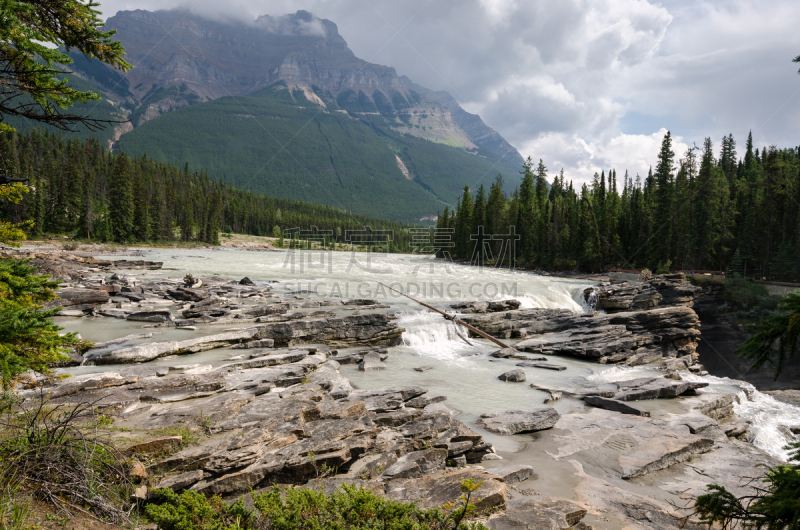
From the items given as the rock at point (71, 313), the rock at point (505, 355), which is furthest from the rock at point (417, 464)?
the rock at point (71, 313)

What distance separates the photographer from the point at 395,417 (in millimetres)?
9367

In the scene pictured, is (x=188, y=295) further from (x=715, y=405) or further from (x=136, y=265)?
(x=715, y=405)

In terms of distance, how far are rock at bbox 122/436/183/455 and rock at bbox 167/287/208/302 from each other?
19.8 meters

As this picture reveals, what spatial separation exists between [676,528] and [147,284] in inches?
1271

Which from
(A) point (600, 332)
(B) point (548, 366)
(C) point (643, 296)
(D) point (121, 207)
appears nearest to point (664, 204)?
(C) point (643, 296)

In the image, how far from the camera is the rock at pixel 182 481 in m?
5.48

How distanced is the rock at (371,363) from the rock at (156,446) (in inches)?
371

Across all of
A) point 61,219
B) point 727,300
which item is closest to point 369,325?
point 727,300

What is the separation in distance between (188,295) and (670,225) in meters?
66.1

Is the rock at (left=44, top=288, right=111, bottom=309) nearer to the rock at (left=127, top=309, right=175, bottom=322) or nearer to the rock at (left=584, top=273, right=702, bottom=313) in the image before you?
the rock at (left=127, top=309, right=175, bottom=322)

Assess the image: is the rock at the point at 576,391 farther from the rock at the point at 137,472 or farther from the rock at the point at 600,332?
the rock at the point at 137,472

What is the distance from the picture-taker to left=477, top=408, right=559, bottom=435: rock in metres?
10.4

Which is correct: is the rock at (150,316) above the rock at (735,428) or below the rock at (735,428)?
above

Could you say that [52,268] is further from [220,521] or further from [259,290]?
[220,521]
